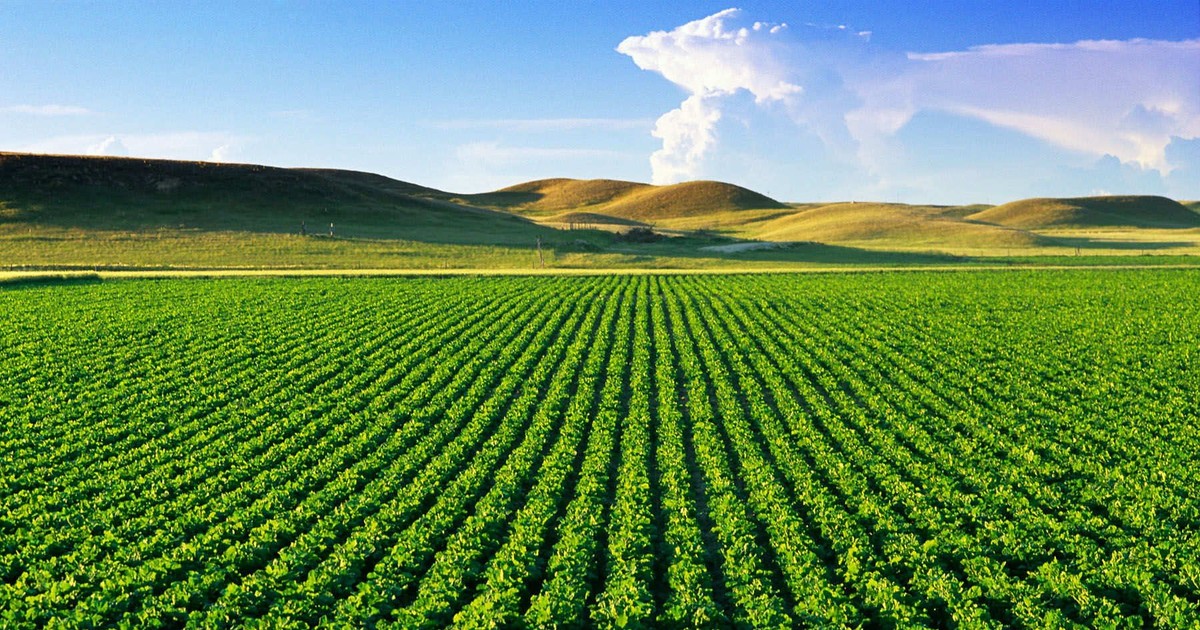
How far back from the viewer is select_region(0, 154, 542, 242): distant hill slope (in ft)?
343

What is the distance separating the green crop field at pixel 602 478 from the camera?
1098cm

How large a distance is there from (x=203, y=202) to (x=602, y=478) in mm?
119467

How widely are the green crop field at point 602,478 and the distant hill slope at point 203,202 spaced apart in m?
78.1

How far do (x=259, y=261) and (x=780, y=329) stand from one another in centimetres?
5989

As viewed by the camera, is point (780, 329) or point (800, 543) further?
point (780, 329)

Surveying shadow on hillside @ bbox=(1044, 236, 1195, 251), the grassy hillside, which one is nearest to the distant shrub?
the grassy hillside

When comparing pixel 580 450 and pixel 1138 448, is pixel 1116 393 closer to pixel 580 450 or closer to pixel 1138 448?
pixel 1138 448

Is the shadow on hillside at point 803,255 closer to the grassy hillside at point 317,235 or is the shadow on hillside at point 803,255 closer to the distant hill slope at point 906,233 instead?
the grassy hillside at point 317,235

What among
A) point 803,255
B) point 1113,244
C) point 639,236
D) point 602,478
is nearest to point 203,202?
point 639,236

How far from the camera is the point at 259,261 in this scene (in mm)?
79875

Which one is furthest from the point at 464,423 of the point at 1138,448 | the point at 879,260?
the point at 879,260

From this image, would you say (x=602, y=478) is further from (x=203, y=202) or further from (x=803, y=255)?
(x=203, y=202)

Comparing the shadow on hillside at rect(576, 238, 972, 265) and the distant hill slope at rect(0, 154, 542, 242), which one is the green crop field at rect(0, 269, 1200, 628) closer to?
the shadow on hillside at rect(576, 238, 972, 265)

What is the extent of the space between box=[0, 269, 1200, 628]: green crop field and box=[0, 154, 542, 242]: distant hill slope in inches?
3073
